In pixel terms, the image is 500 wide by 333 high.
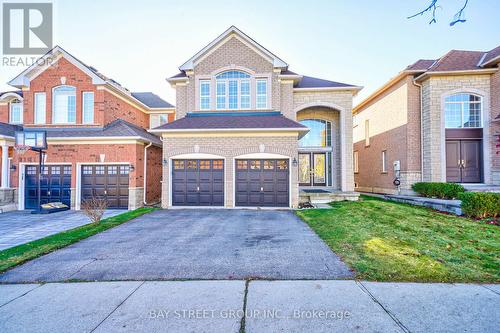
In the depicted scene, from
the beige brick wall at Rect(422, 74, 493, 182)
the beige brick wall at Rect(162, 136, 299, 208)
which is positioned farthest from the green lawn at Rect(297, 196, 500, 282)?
the beige brick wall at Rect(422, 74, 493, 182)

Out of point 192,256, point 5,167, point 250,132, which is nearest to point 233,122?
point 250,132

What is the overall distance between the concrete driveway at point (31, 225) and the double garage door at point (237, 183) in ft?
13.4

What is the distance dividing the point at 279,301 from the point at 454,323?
7.38 feet

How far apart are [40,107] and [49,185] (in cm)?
479

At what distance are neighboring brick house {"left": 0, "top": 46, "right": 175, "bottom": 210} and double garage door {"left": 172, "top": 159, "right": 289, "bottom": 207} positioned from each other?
2665 millimetres

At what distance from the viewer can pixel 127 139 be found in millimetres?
13266

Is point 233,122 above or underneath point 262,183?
above

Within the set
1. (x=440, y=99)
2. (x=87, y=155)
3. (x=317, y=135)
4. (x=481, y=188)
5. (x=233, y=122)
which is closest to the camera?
(x=481, y=188)

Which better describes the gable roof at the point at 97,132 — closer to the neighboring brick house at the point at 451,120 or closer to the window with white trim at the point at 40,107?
the window with white trim at the point at 40,107

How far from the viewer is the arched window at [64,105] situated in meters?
14.4

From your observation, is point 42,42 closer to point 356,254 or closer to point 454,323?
point 356,254

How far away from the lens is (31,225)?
9.59 metres

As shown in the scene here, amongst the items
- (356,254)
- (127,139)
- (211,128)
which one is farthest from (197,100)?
(356,254)

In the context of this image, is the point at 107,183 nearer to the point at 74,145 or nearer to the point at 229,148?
the point at 74,145
